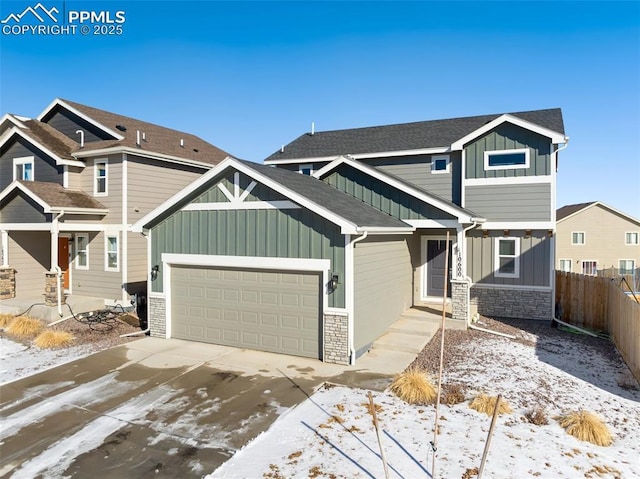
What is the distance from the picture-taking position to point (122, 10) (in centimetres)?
1304

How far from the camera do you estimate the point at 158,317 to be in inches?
455

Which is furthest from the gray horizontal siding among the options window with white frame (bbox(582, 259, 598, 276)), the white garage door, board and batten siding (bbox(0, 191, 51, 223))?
window with white frame (bbox(582, 259, 598, 276))

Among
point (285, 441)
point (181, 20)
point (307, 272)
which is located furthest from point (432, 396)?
point (181, 20)

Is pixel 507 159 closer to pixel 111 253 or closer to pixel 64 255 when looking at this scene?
pixel 111 253

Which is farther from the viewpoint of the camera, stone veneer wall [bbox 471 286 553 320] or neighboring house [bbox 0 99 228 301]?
neighboring house [bbox 0 99 228 301]

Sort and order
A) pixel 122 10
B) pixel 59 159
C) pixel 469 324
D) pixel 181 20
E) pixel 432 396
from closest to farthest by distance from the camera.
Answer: pixel 432 396
pixel 469 324
pixel 122 10
pixel 181 20
pixel 59 159

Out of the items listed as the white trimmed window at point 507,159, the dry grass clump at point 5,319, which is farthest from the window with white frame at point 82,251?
the white trimmed window at point 507,159

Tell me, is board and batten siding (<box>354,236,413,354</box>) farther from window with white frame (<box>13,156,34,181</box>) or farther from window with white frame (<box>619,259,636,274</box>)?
window with white frame (<box>619,259,636,274</box>)

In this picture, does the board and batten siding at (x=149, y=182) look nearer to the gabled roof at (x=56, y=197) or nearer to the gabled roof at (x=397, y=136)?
the gabled roof at (x=56, y=197)

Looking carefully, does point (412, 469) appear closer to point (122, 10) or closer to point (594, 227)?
point (122, 10)

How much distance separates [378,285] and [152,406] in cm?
603

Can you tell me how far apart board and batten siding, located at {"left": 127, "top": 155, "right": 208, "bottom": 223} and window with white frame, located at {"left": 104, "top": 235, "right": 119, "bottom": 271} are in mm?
1096

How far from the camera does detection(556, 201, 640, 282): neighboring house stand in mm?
30828

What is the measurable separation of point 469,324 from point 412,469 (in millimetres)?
7724
